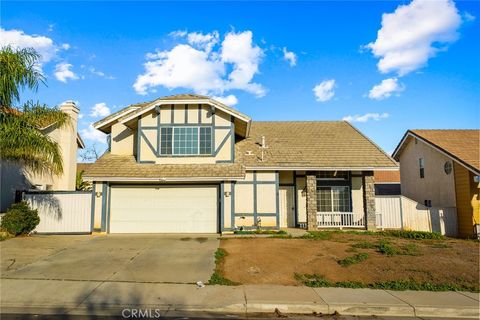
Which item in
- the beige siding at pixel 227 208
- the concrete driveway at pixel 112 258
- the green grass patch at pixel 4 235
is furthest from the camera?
the beige siding at pixel 227 208

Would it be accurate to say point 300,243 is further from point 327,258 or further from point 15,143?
point 15,143

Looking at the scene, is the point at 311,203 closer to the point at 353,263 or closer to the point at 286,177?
the point at 286,177

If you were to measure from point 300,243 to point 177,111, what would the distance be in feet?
28.8

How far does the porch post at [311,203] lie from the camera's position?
17.2m

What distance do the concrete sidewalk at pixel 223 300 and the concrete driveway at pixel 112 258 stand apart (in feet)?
2.52

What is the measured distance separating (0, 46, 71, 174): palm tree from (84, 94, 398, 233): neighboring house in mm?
3091

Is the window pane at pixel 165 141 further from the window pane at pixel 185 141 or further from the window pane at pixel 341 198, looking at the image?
the window pane at pixel 341 198

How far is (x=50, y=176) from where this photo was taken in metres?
20.7

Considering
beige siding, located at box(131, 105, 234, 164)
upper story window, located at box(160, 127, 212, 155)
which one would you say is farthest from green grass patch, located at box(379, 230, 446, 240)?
upper story window, located at box(160, 127, 212, 155)

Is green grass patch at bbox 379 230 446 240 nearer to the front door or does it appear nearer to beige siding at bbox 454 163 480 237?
beige siding at bbox 454 163 480 237

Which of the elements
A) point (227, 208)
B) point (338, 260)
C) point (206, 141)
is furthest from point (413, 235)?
point (206, 141)

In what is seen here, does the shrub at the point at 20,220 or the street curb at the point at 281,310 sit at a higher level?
the shrub at the point at 20,220

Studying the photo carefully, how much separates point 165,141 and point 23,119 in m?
6.30

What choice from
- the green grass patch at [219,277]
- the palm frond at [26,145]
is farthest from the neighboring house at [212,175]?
the green grass patch at [219,277]
